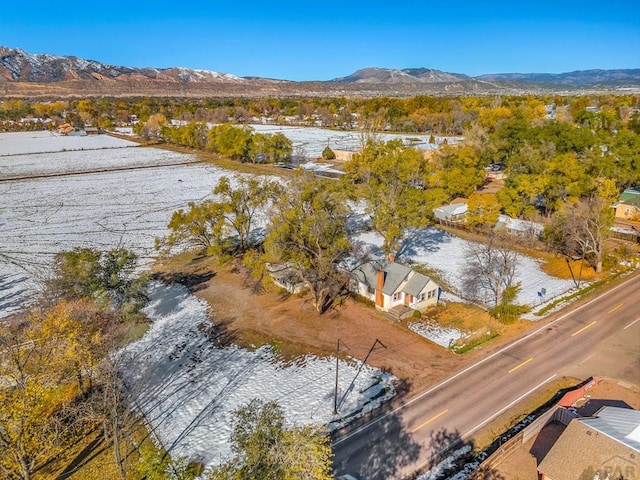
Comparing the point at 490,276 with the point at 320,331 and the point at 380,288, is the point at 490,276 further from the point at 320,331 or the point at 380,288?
the point at 320,331

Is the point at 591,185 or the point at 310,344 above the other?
the point at 591,185

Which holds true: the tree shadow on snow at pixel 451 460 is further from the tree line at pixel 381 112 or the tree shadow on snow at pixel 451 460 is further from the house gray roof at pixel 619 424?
the tree line at pixel 381 112

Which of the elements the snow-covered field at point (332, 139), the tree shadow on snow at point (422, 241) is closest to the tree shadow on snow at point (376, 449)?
the tree shadow on snow at point (422, 241)

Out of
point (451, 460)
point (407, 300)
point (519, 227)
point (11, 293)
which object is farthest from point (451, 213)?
point (11, 293)

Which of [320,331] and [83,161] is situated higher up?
[83,161]

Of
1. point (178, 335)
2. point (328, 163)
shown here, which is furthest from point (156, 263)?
point (328, 163)

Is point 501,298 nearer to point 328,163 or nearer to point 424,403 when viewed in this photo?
point 424,403

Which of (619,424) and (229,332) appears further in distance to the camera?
(229,332)
